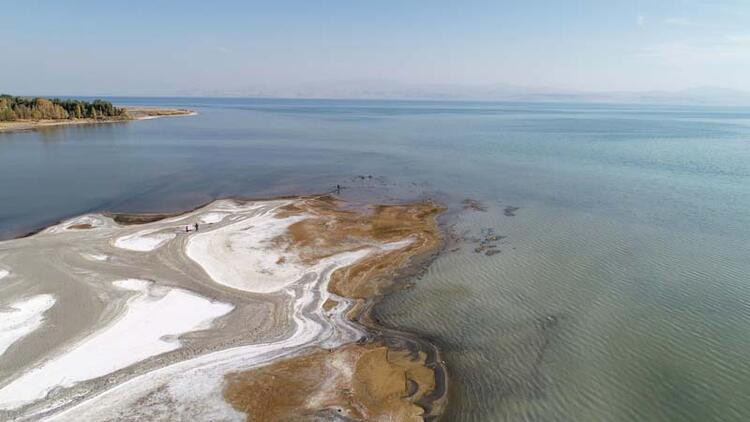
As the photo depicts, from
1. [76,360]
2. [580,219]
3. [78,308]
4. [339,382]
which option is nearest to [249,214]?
[78,308]

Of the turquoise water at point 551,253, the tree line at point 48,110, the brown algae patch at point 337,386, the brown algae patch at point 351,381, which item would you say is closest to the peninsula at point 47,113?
the tree line at point 48,110

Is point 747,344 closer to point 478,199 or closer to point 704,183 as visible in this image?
point 478,199

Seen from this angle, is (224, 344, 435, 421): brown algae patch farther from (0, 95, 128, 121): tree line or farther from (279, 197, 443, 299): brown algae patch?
(0, 95, 128, 121): tree line

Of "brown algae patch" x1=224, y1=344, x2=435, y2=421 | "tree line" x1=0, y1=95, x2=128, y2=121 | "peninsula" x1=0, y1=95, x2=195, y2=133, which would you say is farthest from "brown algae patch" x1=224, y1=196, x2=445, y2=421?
"tree line" x1=0, y1=95, x2=128, y2=121

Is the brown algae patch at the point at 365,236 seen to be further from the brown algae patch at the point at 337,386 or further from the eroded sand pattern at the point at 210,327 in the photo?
the brown algae patch at the point at 337,386

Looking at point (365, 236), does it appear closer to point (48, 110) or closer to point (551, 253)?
point (551, 253)

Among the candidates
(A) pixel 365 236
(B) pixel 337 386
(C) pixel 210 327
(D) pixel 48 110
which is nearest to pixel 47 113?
(D) pixel 48 110
